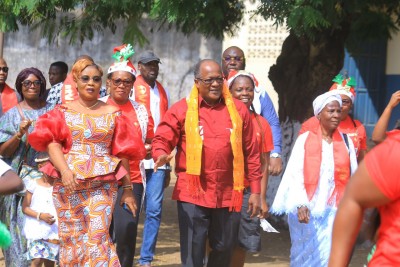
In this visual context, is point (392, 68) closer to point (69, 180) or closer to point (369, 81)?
point (369, 81)

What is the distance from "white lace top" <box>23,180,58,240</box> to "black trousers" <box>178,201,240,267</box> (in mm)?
1133

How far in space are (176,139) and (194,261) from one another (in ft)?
3.02

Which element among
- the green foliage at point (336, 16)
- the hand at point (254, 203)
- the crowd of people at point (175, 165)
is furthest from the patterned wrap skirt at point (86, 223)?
the green foliage at point (336, 16)

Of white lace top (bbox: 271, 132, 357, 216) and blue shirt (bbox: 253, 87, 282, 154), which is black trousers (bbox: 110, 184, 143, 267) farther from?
blue shirt (bbox: 253, 87, 282, 154)

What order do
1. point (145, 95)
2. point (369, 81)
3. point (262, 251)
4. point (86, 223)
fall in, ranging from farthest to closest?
point (369, 81), point (262, 251), point (145, 95), point (86, 223)

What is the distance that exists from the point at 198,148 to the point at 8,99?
286cm

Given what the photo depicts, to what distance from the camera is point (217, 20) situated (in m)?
8.73

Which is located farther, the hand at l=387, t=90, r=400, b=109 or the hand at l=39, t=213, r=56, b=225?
the hand at l=387, t=90, r=400, b=109

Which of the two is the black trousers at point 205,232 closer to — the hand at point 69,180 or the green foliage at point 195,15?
the hand at point 69,180

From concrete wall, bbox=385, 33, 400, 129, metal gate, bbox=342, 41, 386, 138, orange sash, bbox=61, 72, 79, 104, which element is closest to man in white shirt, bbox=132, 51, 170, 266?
orange sash, bbox=61, 72, 79, 104

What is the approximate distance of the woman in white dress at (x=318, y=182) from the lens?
7570 millimetres

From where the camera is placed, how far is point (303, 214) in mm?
7500

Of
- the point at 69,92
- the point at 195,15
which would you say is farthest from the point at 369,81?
the point at 69,92

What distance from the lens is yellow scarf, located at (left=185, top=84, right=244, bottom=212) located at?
271 inches
